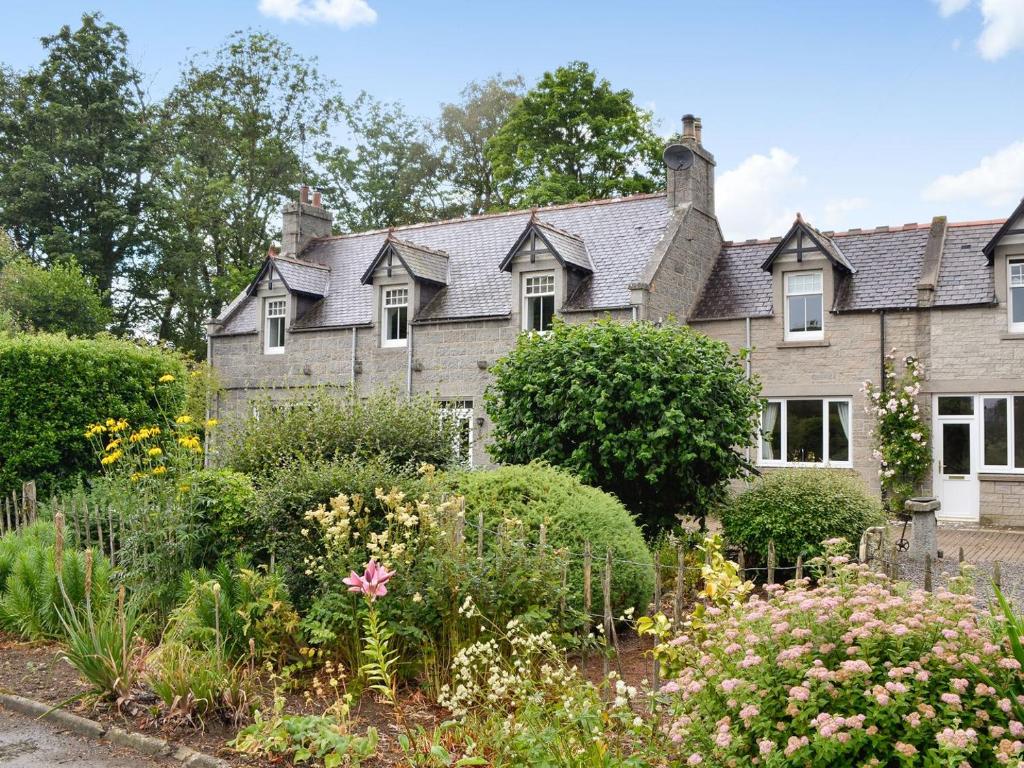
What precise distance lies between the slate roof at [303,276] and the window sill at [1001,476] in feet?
63.4

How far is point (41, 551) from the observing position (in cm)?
913

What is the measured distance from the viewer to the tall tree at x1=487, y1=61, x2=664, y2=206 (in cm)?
3528

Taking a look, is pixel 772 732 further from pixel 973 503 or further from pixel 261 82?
pixel 261 82

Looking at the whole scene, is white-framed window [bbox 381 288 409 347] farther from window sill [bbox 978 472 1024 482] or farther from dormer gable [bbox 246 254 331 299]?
window sill [bbox 978 472 1024 482]

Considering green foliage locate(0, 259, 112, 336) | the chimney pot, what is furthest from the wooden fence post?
green foliage locate(0, 259, 112, 336)

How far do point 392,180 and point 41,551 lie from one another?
35224 mm

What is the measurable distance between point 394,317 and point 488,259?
3.21 m

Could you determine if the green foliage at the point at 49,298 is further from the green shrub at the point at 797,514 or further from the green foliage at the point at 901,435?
the green shrub at the point at 797,514

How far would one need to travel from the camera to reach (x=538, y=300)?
23953 millimetres

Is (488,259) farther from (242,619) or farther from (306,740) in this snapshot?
(306,740)

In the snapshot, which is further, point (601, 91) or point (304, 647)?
point (601, 91)

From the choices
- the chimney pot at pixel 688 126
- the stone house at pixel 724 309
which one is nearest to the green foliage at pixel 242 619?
the stone house at pixel 724 309

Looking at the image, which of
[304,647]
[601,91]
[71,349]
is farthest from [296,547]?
[601,91]

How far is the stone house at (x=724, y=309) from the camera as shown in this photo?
20.4 metres
